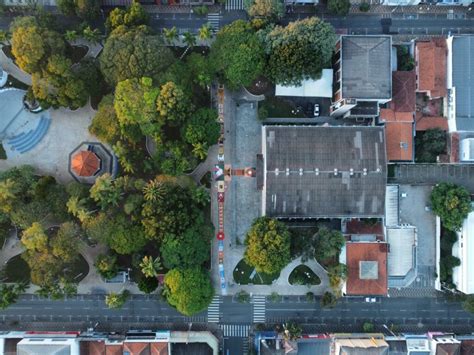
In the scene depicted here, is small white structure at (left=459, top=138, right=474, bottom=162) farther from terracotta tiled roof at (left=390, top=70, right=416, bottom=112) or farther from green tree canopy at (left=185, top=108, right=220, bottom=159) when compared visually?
green tree canopy at (left=185, top=108, right=220, bottom=159)

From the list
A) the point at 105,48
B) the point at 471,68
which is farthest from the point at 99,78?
the point at 471,68

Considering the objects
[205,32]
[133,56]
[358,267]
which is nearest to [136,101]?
[133,56]

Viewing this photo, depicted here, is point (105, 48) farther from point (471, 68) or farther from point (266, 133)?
point (471, 68)

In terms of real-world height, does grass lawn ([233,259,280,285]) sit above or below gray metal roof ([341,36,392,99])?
below

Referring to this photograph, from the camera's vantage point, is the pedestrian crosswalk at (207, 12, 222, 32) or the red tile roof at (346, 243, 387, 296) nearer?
the red tile roof at (346, 243, 387, 296)

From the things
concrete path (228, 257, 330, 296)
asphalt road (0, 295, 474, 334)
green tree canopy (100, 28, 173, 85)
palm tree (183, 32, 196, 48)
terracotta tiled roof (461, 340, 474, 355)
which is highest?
palm tree (183, 32, 196, 48)

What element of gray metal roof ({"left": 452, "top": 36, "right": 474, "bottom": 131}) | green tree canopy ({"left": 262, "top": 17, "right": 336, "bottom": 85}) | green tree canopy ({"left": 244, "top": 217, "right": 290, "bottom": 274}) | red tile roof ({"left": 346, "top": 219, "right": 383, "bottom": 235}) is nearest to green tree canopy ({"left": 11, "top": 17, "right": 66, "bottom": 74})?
green tree canopy ({"left": 262, "top": 17, "right": 336, "bottom": 85})

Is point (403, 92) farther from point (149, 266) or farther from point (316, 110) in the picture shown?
point (149, 266)
